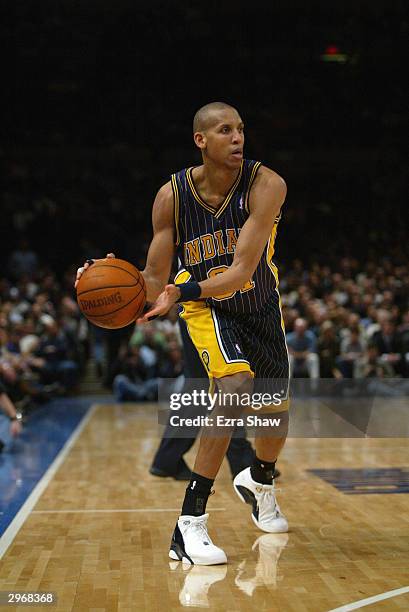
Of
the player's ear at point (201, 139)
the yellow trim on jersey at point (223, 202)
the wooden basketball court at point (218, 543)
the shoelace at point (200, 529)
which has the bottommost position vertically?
the wooden basketball court at point (218, 543)

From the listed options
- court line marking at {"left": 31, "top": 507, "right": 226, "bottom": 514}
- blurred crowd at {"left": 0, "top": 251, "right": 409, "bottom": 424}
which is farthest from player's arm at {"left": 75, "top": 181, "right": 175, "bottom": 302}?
blurred crowd at {"left": 0, "top": 251, "right": 409, "bottom": 424}

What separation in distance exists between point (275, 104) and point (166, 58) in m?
2.96

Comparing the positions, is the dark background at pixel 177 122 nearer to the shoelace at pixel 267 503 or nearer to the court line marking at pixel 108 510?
the court line marking at pixel 108 510

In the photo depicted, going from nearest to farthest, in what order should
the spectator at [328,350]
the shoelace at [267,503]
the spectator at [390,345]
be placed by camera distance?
the shoelace at [267,503]
the spectator at [390,345]
the spectator at [328,350]

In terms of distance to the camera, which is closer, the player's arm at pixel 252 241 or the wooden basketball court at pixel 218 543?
the wooden basketball court at pixel 218 543

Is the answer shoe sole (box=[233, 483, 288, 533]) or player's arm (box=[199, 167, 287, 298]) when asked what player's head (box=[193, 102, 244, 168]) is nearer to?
player's arm (box=[199, 167, 287, 298])

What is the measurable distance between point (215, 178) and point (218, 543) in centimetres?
190

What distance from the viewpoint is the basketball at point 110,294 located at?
3971 mm

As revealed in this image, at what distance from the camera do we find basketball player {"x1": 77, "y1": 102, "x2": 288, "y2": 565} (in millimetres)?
4199

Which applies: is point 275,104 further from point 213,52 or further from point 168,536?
point 168,536

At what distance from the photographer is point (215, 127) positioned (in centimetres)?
432

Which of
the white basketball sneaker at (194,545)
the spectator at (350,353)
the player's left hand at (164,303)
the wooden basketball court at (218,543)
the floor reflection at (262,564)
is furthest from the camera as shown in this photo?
the spectator at (350,353)

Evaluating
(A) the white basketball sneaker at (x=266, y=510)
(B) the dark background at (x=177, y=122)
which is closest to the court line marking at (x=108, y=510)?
(A) the white basketball sneaker at (x=266, y=510)

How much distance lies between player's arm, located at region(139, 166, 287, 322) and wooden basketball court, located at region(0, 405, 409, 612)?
→ 3.94 ft
